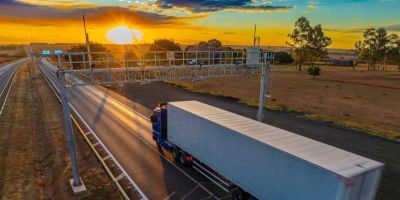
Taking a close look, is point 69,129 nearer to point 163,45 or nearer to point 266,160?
point 266,160

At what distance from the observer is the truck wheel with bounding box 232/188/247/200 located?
557 inches

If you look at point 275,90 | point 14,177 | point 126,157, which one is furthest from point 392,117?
point 14,177

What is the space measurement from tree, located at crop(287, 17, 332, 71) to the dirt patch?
8414cm

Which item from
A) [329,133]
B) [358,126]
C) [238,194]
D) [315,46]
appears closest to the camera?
[238,194]

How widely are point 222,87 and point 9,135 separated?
41.8 m

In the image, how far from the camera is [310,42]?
98.4m

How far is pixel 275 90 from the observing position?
5788 centimetres

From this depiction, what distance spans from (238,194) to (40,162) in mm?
14883

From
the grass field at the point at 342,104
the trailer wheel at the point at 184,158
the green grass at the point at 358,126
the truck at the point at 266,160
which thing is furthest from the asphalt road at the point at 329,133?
the trailer wheel at the point at 184,158

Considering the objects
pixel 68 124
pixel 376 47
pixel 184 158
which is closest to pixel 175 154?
pixel 184 158

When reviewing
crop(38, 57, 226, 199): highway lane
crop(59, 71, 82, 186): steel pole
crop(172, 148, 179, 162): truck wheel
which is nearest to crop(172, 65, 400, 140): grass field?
crop(38, 57, 226, 199): highway lane

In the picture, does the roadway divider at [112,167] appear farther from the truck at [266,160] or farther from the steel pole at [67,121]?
the truck at [266,160]

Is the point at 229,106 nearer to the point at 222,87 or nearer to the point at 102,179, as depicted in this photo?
the point at 222,87

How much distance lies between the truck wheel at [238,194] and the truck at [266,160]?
5 centimetres
